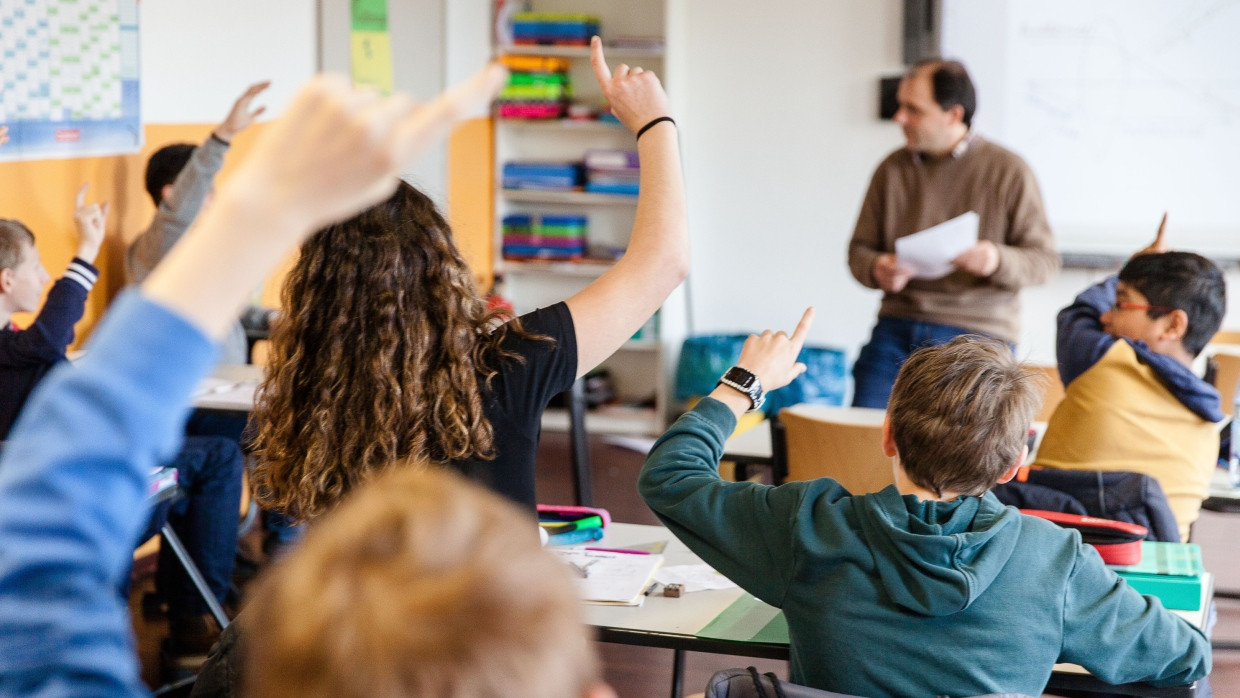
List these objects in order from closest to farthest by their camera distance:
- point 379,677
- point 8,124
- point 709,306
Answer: point 379,677 → point 8,124 → point 709,306

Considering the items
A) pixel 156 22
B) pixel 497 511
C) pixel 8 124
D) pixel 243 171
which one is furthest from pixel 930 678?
pixel 156 22

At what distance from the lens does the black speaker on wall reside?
5684mm

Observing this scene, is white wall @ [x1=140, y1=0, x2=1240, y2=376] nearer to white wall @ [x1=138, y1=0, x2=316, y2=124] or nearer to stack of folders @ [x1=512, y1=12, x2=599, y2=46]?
stack of folders @ [x1=512, y1=12, x2=599, y2=46]

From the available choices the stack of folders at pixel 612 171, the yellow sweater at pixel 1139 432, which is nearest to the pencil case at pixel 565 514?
the yellow sweater at pixel 1139 432

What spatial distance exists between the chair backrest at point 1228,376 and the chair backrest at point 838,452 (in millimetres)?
1682

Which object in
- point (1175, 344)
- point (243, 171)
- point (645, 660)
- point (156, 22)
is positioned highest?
point (156, 22)

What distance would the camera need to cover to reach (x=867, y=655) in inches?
58.9

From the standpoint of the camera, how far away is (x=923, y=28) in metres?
5.71

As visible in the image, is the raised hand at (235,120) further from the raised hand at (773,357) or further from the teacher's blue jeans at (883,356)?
the raised hand at (773,357)

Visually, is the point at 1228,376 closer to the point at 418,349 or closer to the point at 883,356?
the point at 883,356

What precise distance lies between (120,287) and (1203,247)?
14.8ft

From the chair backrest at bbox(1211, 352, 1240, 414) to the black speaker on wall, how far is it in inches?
91.4

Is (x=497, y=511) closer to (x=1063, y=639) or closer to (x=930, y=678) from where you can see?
(x=930, y=678)

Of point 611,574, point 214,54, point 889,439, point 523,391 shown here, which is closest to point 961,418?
point 889,439
